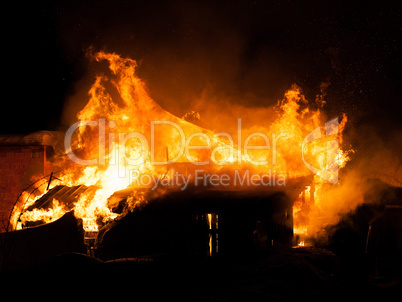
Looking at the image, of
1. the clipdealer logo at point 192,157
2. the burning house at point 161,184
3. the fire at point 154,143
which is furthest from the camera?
the fire at point 154,143

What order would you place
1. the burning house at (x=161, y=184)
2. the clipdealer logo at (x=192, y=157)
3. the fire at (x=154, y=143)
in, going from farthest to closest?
the fire at (x=154, y=143)
the clipdealer logo at (x=192, y=157)
the burning house at (x=161, y=184)

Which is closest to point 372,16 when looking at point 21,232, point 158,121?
point 158,121

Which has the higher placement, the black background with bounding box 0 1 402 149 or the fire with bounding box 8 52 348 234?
the black background with bounding box 0 1 402 149

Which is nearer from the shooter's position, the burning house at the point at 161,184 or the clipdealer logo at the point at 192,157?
the burning house at the point at 161,184

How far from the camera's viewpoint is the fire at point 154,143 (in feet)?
36.6

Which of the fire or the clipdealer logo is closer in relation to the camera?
the clipdealer logo

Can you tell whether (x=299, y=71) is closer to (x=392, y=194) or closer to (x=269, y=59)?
(x=269, y=59)

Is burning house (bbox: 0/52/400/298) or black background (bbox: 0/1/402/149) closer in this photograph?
burning house (bbox: 0/52/400/298)

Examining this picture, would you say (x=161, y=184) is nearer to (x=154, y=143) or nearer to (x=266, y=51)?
(x=154, y=143)

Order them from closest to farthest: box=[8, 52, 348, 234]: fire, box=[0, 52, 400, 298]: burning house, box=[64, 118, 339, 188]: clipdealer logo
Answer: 1. box=[0, 52, 400, 298]: burning house
2. box=[64, 118, 339, 188]: clipdealer logo
3. box=[8, 52, 348, 234]: fire

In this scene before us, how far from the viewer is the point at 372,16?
13.5m

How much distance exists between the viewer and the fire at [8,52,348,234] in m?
11.1

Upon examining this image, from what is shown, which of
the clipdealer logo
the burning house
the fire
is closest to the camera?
the burning house

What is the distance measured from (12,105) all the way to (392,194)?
14858 millimetres
